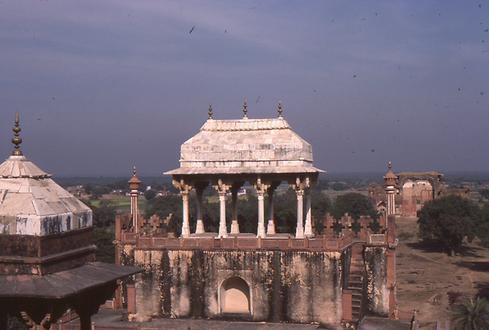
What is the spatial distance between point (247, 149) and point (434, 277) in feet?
97.3

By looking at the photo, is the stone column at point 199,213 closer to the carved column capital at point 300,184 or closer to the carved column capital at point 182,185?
the carved column capital at point 182,185

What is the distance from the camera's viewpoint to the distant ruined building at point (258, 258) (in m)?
21.5

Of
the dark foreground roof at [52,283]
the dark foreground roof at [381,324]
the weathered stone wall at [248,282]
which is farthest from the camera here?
the dark foreground roof at [381,324]

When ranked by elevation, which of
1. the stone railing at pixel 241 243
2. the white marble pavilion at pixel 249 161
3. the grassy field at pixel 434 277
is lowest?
the grassy field at pixel 434 277

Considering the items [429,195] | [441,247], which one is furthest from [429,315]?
[429,195]

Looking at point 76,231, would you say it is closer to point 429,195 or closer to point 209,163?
point 209,163

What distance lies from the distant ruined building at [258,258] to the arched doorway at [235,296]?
33 mm

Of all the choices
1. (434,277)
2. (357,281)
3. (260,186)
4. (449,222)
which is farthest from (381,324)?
(449,222)

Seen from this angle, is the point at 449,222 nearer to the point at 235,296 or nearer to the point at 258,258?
the point at 235,296

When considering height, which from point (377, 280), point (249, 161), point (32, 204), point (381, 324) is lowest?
point (381, 324)

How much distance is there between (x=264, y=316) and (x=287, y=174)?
4.76 meters

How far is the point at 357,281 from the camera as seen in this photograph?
22672 millimetres

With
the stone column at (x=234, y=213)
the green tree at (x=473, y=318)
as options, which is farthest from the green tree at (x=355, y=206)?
the stone column at (x=234, y=213)

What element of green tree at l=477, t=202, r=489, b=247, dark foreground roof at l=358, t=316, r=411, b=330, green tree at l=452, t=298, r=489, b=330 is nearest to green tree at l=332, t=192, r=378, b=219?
green tree at l=477, t=202, r=489, b=247
